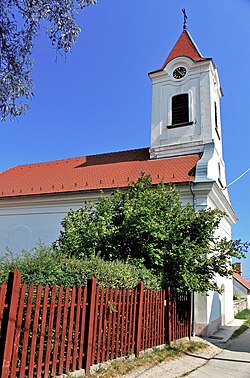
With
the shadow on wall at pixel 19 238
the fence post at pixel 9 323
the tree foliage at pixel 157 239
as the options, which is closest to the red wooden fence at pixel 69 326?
the fence post at pixel 9 323

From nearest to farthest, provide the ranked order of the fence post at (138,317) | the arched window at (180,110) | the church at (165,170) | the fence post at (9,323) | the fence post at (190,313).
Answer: the fence post at (9,323) → the fence post at (138,317) → the fence post at (190,313) → the church at (165,170) → the arched window at (180,110)

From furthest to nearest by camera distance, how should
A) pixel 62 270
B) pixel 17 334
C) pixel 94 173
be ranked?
pixel 94 173 → pixel 62 270 → pixel 17 334

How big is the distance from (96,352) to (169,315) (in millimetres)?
3752

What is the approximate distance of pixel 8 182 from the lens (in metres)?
20.0

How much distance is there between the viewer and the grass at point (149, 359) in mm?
6055

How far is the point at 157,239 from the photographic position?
9.91m

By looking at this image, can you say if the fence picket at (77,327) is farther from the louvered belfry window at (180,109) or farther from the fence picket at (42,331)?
the louvered belfry window at (180,109)

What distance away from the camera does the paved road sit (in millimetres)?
6701

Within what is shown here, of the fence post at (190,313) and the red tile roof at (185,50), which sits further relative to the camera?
the red tile roof at (185,50)

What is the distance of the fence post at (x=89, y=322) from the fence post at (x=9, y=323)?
1751mm

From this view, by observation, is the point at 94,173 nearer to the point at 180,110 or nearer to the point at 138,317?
the point at 180,110

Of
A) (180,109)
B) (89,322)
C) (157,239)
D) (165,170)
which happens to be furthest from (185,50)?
(89,322)

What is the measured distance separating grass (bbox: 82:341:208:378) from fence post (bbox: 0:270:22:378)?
76.9 inches

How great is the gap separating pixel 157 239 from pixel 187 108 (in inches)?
442
